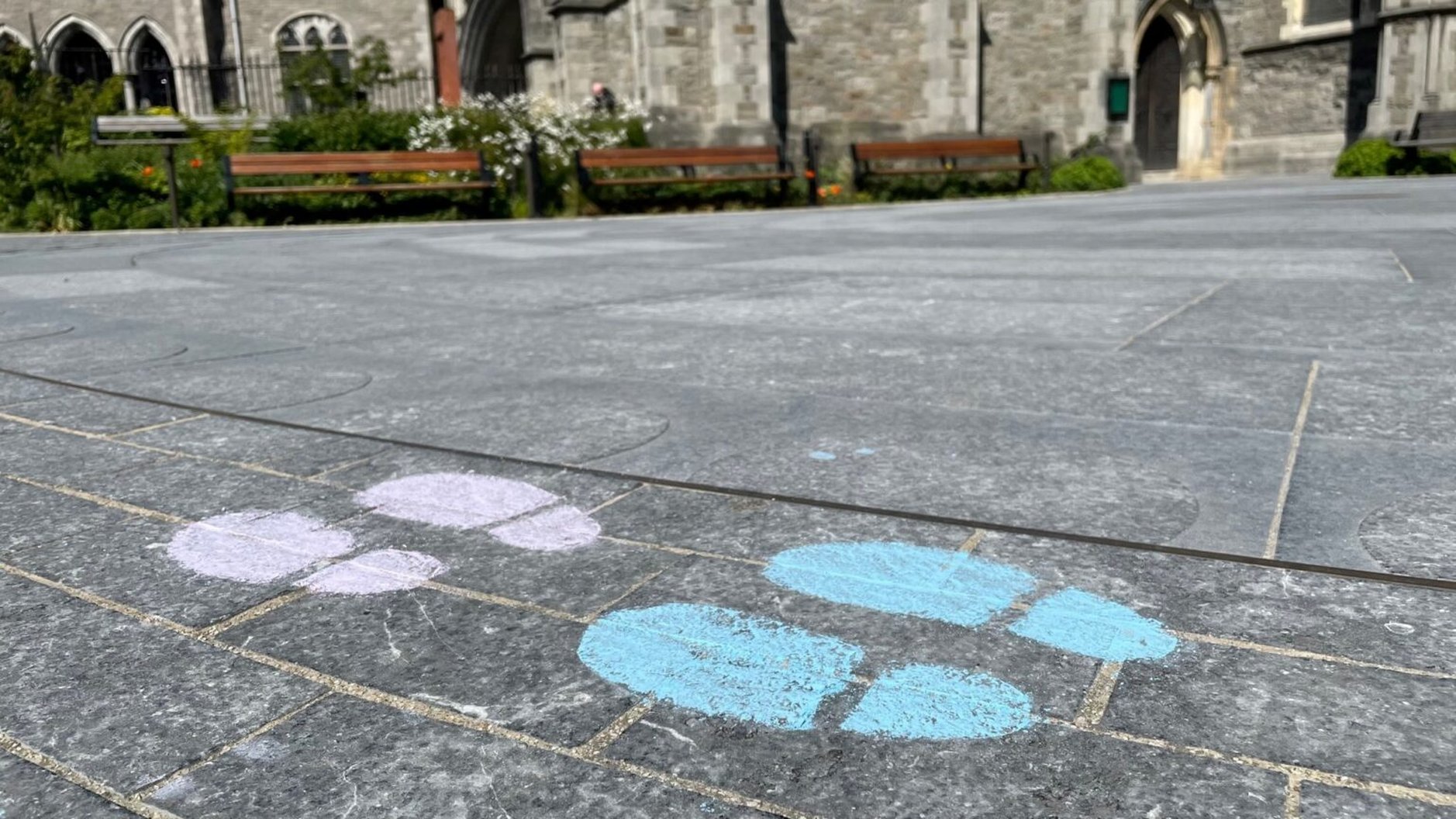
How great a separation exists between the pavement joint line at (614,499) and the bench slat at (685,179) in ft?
42.9

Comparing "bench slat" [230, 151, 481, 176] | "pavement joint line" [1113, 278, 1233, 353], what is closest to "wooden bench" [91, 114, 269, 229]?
"bench slat" [230, 151, 481, 176]

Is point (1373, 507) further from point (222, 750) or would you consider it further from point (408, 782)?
point (222, 750)

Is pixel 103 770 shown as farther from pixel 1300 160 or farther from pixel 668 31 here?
pixel 1300 160

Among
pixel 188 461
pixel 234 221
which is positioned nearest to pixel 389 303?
pixel 188 461

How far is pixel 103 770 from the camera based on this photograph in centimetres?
126

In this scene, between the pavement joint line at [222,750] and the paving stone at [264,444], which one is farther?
the paving stone at [264,444]

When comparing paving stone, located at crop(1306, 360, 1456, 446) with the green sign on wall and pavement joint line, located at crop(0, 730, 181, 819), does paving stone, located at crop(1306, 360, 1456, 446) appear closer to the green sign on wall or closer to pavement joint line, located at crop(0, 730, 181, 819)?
pavement joint line, located at crop(0, 730, 181, 819)

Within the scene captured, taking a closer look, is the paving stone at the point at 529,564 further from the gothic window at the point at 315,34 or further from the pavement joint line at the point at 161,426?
the gothic window at the point at 315,34

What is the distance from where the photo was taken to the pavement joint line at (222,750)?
1.23m

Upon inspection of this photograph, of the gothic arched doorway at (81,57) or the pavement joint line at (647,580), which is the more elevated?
the gothic arched doorway at (81,57)

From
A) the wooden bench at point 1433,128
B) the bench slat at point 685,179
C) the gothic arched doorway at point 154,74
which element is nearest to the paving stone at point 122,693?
the bench slat at point 685,179

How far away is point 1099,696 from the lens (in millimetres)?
1387

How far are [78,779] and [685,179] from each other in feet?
48.5

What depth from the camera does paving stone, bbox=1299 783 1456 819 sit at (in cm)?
113
